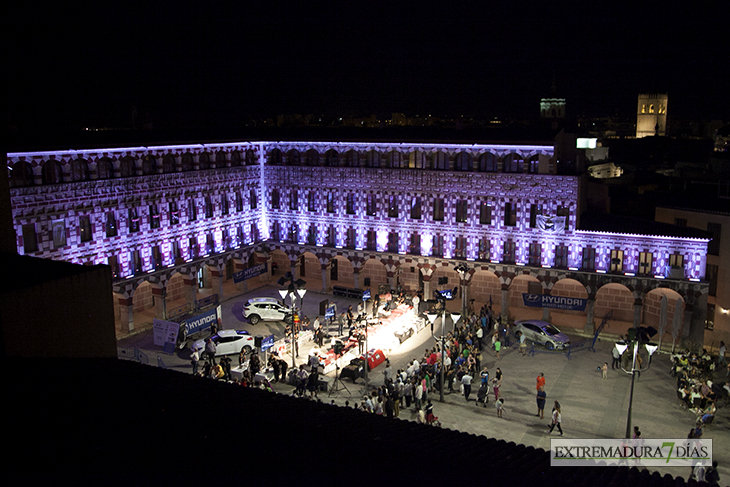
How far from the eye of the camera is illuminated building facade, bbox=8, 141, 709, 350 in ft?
120

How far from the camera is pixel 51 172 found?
34.4m

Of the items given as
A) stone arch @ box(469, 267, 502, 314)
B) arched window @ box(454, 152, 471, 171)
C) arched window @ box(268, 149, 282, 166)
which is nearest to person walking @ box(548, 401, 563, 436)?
stone arch @ box(469, 267, 502, 314)

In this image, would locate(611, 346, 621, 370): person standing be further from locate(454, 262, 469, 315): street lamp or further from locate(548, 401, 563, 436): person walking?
locate(454, 262, 469, 315): street lamp

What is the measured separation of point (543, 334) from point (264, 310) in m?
18.1

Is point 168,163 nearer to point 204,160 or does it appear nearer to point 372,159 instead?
point 204,160

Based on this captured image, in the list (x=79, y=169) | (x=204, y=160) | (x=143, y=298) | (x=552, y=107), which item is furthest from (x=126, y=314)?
(x=552, y=107)

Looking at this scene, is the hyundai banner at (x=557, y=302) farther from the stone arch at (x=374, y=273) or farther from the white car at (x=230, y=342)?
the white car at (x=230, y=342)

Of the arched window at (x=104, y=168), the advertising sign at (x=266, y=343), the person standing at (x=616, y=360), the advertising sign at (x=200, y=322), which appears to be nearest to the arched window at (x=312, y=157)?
the arched window at (x=104, y=168)

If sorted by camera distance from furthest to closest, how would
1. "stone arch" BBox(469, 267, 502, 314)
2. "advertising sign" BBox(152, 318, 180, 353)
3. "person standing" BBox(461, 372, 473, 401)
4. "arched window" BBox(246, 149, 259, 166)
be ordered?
"arched window" BBox(246, 149, 259, 166)
"stone arch" BBox(469, 267, 502, 314)
"advertising sign" BBox(152, 318, 180, 353)
"person standing" BBox(461, 372, 473, 401)

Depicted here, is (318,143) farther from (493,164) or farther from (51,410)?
(51,410)

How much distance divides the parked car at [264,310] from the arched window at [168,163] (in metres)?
10.6

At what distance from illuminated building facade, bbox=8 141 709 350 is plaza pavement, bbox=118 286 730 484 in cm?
492

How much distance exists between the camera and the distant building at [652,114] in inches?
4813

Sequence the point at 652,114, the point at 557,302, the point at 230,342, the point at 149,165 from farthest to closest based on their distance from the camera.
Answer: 1. the point at 652,114
2. the point at 149,165
3. the point at 557,302
4. the point at 230,342
